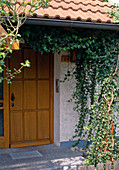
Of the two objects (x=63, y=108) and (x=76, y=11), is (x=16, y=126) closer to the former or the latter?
(x=63, y=108)

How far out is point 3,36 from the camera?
381cm

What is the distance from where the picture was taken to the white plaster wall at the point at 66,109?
624 cm

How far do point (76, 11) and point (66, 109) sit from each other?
241cm

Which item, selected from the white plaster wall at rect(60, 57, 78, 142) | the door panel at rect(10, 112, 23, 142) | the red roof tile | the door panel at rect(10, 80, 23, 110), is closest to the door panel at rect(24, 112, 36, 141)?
the door panel at rect(10, 112, 23, 142)

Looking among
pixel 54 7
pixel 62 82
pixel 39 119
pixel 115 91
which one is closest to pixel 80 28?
pixel 54 7

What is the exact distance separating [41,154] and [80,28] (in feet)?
9.26

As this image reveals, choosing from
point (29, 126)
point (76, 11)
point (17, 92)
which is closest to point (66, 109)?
point (29, 126)

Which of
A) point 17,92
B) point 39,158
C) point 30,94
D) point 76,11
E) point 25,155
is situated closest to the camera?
point 76,11

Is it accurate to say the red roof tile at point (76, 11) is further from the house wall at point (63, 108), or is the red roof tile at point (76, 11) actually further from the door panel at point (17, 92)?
the door panel at point (17, 92)

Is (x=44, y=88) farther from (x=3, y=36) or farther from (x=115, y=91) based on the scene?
(x=3, y=36)

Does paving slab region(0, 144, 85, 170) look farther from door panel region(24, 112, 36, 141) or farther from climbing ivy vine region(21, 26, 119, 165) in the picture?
climbing ivy vine region(21, 26, 119, 165)

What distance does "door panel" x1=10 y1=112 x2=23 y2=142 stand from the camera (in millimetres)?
6219

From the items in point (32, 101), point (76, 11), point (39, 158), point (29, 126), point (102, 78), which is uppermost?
point (76, 11)

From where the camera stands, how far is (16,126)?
20.5ft
